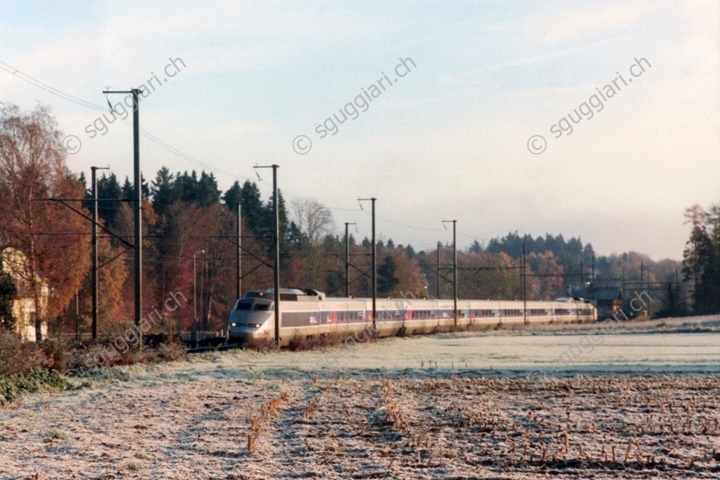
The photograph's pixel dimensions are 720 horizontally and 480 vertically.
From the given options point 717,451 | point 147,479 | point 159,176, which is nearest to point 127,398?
point 147,479

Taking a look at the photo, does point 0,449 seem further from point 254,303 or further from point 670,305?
point 670,305

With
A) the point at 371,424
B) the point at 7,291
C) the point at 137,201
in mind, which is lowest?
the point at 371,424

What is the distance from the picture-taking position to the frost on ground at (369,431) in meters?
13.1

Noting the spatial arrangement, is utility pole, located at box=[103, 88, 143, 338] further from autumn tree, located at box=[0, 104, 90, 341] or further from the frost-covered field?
autumn tree, located at box=[0, 104, 90, 341]

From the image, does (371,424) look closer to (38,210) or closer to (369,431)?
(369,431)

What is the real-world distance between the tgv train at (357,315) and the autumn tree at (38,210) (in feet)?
36.3

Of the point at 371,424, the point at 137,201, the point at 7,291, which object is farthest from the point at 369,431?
the point at 7,291

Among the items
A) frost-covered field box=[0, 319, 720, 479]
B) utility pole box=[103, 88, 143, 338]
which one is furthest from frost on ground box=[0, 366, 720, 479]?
utility pole box=[103, 88, 143, 338]

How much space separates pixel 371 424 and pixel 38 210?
122 feet

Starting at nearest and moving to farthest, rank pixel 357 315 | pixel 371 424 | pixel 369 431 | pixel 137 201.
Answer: pixel 369 431, pixel 371 424, pixel 137 201, pixel 357 315

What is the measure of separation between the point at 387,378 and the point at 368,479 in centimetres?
1478

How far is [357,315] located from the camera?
56031 millimetres

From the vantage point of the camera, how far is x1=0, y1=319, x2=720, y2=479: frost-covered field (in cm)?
1316

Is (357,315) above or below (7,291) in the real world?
below
